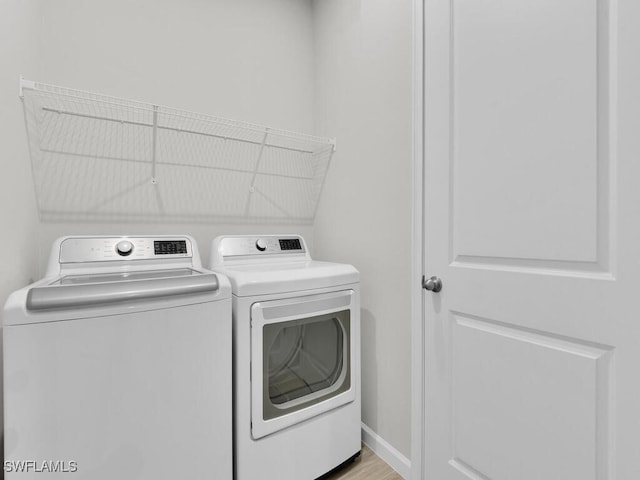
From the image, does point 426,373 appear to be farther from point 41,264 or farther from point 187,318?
point 41,264

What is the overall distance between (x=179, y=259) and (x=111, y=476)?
0.88 meters

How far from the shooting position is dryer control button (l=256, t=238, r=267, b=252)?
6.04 ft

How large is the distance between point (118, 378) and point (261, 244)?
3.26 ft

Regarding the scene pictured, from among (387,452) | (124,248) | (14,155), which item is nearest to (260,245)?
Answer: (124,248)

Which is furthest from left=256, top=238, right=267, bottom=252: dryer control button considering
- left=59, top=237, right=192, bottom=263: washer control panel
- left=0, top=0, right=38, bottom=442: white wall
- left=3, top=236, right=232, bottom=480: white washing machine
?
left=0, top=0, right=38, bottom=442: white wall

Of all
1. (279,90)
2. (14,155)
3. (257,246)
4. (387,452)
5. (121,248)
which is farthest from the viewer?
(279,90)

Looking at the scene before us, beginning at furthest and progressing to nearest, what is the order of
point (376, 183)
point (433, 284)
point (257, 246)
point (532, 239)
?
point (257, 246)
point (376, 183)
point (433, 284)
point (532, 239)

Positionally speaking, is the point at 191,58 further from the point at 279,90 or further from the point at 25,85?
the point at 25,85

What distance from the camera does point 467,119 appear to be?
1187mm

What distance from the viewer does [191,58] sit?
6.15 ft

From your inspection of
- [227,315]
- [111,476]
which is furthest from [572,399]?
[111,476]

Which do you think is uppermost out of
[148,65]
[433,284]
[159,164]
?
[148,65]

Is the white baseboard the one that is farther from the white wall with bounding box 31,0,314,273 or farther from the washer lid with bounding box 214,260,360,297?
the white wall with bounding box 31,0,314,273

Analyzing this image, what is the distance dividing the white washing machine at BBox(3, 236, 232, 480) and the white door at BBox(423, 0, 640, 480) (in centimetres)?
92
